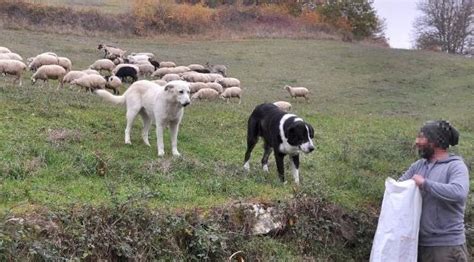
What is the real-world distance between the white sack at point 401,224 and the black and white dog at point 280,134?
2381 mm

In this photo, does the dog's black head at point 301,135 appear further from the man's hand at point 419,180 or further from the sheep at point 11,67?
the sheep at point 11,67

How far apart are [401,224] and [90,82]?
1337 centimetres

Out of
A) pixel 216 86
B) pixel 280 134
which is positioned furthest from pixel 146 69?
pixel 280 134

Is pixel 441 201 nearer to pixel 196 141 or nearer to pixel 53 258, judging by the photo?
pixel 53 258

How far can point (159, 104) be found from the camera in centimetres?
1050

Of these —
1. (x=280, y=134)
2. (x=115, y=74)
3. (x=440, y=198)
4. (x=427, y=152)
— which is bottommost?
(x=115, y=74)

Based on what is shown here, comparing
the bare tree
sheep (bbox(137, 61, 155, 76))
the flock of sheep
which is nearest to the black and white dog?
the flock of sheep

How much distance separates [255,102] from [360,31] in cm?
3945

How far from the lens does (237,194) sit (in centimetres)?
827

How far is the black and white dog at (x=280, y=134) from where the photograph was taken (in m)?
8.82

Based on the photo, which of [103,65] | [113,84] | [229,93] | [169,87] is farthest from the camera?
[103,65]

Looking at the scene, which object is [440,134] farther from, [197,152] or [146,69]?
[146,69]

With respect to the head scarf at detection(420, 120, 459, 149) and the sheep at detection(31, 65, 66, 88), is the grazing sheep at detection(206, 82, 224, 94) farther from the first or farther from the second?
the head scarf at detection(420, 120, 459, 149)

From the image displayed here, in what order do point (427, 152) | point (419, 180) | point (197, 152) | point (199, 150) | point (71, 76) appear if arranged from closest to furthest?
point (419, 180) → point (427, 152) → point (197, 152) → point (199, 150) → point (71, 76)
